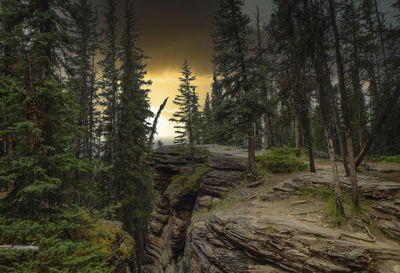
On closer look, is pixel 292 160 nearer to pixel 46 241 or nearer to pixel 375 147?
pixel 375 147

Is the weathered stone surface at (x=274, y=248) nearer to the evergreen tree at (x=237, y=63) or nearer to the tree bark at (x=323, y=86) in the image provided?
the tree bark at (x=323, y=86)

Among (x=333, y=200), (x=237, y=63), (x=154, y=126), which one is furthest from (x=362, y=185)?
(x=154, y=126)

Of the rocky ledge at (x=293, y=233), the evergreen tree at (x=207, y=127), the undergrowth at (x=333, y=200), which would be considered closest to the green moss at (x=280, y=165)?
the rocky ledge at (x=293, y=233)

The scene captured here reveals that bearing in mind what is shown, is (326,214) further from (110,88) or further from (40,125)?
(110,88)

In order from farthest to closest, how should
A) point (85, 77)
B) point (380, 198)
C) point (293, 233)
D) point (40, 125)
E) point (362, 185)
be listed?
point (85, 77), point (362, 185), point (40, 125), point (380, 198), point (293, 233)

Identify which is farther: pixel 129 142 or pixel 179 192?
pixel 129 142

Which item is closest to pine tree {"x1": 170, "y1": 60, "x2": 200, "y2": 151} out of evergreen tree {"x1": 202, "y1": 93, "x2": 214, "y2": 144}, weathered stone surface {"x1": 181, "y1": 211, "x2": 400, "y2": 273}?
evergreen tree {"x1": 202, "y1": 93, "x2": 214, "y2": 144}

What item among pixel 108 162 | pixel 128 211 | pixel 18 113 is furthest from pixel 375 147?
pixel 108 162

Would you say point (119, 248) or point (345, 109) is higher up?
point (345, 109)

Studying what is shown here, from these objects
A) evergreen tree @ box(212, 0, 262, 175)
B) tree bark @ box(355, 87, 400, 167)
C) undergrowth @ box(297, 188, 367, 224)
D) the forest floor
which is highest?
evergreen tree @ box(212, 0, 262, 175)

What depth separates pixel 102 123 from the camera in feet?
66.9

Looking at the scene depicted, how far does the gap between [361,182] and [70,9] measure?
15.2 meters

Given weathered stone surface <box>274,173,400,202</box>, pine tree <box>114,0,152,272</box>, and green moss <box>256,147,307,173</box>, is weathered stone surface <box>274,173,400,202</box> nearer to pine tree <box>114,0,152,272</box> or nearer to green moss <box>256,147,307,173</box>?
green moss <box>256,147,307,173</box>

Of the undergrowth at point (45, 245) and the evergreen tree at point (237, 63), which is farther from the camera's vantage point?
the evergreen tree at point (237, 63)
